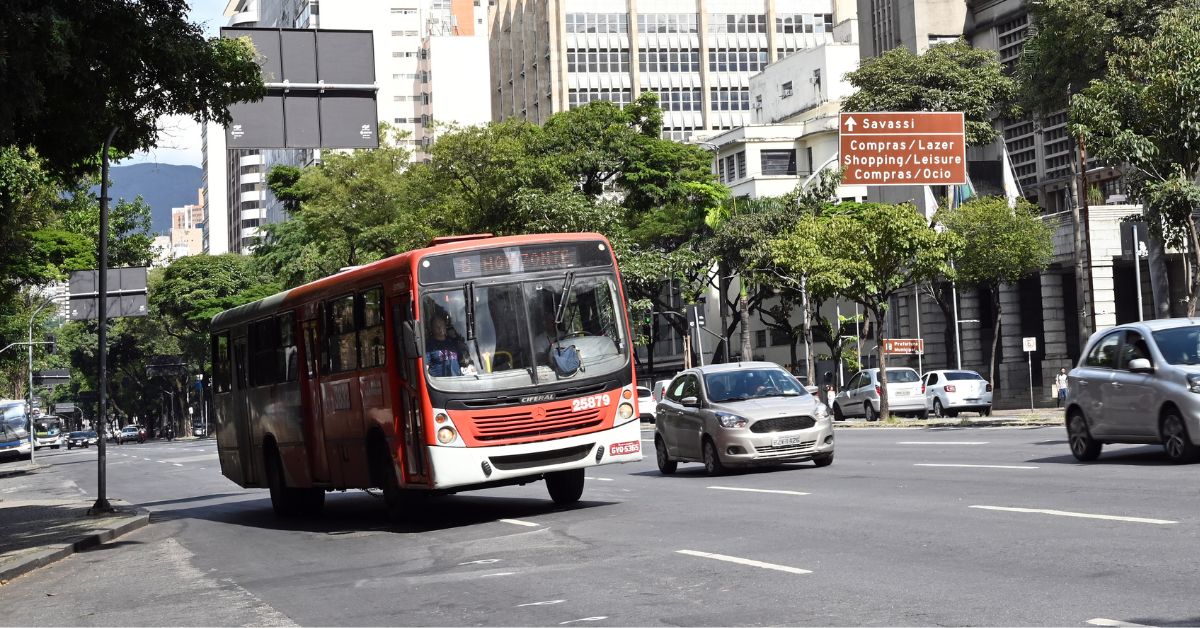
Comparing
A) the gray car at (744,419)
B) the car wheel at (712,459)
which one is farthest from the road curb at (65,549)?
the car wheel at (712,459)

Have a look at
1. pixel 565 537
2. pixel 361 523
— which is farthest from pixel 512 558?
pixel 361 523

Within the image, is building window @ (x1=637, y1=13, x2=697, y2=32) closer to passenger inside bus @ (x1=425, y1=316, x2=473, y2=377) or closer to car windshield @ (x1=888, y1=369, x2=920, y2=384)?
car windshield @ (x1=888, y1=369, x2=920, y2=384)

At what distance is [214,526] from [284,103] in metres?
6.05

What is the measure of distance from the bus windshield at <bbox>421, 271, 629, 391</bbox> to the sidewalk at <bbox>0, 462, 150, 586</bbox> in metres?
4.70

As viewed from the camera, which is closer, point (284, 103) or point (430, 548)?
point (430, 548)

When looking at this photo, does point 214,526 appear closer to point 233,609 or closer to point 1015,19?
point 233,609

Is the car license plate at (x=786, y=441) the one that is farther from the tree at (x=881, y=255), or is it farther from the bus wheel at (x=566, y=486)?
the tree at (x=881, y=255)

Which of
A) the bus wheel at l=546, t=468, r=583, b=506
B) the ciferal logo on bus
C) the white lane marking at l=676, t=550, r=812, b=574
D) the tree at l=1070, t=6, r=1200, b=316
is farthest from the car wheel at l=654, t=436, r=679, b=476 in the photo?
the tree at l=1070, t=6, r=1200, b=316

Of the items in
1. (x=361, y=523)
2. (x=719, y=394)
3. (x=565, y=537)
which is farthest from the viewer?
(x=719, y=394)

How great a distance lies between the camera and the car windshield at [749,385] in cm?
2238

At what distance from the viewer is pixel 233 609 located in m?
11.1

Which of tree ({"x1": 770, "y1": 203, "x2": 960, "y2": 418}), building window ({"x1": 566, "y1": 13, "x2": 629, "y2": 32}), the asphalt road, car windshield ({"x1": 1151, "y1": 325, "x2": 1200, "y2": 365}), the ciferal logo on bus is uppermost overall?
building window ({"x1": 566, "y1": 13, "x2": 629, "y2": 32})

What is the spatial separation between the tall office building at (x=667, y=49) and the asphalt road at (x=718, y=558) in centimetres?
10679

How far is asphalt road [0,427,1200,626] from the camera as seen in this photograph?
9000 millimetres
